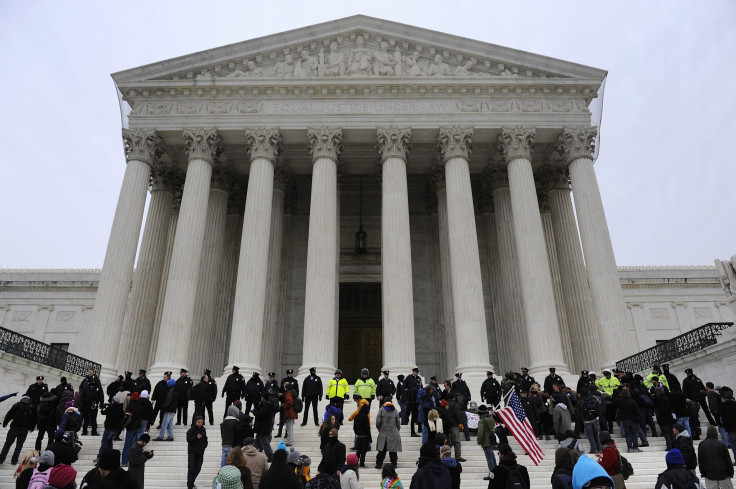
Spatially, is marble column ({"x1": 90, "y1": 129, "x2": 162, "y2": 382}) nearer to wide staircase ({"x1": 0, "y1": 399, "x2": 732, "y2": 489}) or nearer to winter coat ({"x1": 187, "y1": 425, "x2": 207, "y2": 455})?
wide staircase ({"x1": 0, "y1": 399, "x2": 732, "y2": 489})

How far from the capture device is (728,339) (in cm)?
1661

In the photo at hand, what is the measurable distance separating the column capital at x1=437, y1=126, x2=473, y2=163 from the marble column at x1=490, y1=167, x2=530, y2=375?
4.60 metres

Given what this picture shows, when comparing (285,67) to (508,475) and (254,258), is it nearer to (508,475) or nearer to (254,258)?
(254,258)

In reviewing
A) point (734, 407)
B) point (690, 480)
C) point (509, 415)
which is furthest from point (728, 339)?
point (690, 480)

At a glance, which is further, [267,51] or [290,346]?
[290,346]

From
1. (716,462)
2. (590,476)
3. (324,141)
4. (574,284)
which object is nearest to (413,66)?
(324,141)

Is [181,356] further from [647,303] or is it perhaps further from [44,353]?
[647,303]

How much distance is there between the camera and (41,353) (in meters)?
20.4

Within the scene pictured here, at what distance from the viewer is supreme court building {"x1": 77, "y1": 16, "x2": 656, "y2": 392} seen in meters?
23.5

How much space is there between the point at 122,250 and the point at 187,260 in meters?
3.09

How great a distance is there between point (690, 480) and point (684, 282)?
3941 centimetres

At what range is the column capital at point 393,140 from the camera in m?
26.5

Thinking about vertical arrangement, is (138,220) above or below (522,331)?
above

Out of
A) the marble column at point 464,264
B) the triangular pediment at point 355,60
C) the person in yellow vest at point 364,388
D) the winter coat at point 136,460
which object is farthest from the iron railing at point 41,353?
the marble column at point 464,264
